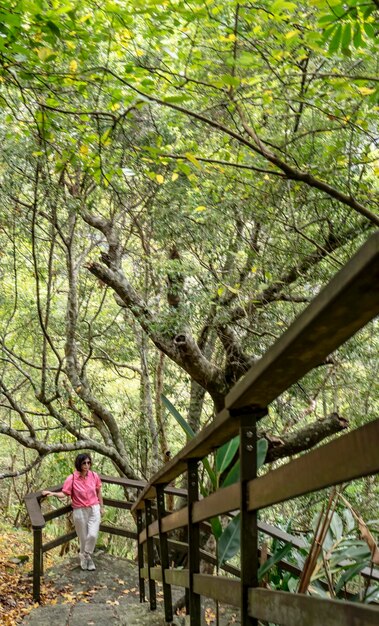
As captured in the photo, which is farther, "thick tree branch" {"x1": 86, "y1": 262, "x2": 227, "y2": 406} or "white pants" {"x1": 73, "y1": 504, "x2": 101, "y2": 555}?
"thick tree branch" {"x1": 86, "y1": 262, "x2": 227, "y2": 406}

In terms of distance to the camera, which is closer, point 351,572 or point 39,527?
point 351,572

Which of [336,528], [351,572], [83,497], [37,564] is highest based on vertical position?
[83,497]

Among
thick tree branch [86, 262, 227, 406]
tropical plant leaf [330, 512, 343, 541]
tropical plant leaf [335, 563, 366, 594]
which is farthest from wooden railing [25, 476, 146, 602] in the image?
tropical plant leaf [335, 563, 366, 594]

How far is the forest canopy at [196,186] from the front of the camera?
594 centimetres

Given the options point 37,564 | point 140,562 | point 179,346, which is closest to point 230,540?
point 140,562

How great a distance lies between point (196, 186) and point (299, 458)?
717cm

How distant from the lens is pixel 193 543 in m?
3.22

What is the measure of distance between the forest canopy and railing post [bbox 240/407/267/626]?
3030 mm

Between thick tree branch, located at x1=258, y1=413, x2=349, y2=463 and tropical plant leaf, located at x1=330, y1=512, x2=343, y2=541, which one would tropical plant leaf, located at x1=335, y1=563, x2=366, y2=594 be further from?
thick tree branch, located at x1=258, y1=413, x2=349, y2=463

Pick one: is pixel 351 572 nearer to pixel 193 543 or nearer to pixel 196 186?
pixel 193 543

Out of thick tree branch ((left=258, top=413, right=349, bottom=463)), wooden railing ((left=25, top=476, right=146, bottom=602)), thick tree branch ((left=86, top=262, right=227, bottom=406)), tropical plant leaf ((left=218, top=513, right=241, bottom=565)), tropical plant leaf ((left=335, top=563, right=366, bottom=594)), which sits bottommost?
tropical plant leaf ((left=335, top=563, right=366, bottom=594))

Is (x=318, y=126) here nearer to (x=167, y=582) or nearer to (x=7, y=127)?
(x=7, y=127)

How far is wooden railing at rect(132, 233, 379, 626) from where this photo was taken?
134 cm

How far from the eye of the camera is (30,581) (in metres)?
8.09
